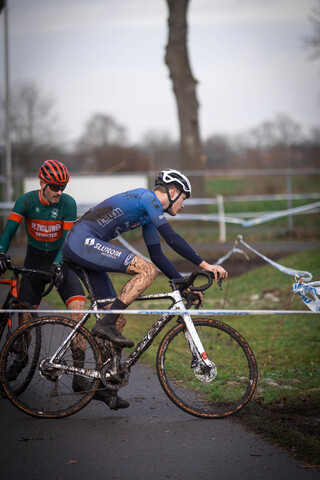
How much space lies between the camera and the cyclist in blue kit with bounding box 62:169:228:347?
205 inches

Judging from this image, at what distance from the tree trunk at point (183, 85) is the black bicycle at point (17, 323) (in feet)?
60.4

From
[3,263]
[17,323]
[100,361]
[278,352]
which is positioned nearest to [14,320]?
[17,323]

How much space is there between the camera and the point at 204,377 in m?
5.32

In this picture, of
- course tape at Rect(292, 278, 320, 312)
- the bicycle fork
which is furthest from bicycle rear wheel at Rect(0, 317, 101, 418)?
course tape at Rect(292, 278, 320, 312)

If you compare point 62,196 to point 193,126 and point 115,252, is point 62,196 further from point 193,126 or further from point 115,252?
point 193,126

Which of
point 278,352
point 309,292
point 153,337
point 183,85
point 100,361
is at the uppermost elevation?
point 183,85

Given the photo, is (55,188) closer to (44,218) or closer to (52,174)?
(52,174)

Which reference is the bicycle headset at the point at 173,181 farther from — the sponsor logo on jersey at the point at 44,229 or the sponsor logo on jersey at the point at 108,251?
the sponsor logo on jersey at the point at 44,229

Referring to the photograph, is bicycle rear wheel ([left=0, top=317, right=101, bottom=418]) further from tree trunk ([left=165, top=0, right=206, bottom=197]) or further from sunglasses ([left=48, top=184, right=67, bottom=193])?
tree trunk ([left=165, top=0, right=206, bottom=197])

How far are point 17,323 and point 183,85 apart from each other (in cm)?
1922

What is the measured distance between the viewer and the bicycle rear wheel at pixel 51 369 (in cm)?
523

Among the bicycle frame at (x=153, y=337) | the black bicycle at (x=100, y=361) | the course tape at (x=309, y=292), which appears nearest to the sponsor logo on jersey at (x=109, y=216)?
the black bicycle at (x=100, y=361)

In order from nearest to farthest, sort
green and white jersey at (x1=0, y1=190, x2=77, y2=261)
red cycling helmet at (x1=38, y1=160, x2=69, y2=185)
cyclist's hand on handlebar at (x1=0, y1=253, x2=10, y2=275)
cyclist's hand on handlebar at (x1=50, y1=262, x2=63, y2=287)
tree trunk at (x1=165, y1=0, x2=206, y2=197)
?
cyclist's hand on handlebar at (x1=0, y1=253, x2=10, y2=275)
cyclist's hand on handlebar at (x1=50, y1=262, x2=63, y2=287)
red cycling helmet at (x1=38, y1=160, x2=69, y2=185)
green and white jersey at (x1=0, y1=190, x2=77, y2=261)
tree trunk at (x1=165, y1=0, x2=206, y2=197)

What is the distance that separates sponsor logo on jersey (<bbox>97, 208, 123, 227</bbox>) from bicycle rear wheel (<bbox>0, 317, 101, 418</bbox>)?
0.81 metres
